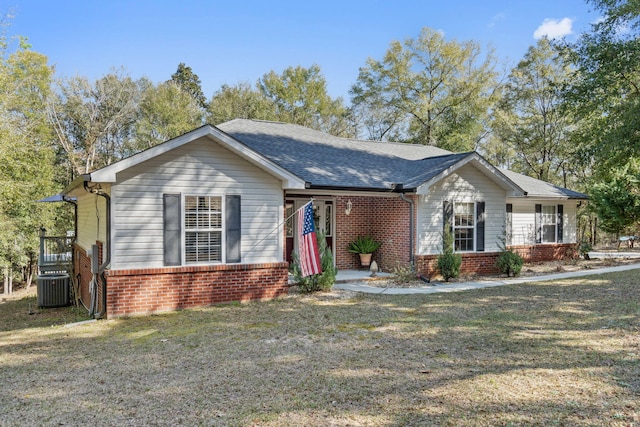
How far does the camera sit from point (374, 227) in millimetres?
14164

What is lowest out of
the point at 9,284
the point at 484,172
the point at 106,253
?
the point at 9,284

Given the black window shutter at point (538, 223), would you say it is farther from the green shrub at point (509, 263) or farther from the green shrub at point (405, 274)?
the green shrub at point (405, 274)

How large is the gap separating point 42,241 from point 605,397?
1383cm

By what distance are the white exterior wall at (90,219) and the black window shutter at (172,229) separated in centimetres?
129

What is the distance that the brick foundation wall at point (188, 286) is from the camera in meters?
8.30

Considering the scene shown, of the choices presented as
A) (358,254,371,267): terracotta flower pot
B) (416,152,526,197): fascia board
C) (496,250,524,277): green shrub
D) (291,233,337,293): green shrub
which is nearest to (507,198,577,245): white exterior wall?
(416,152,526,197): fascia board

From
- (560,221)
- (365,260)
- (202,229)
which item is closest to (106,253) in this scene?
(202,229)

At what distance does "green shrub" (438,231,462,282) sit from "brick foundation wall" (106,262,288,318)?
4944mm

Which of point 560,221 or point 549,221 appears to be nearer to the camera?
point 549,221

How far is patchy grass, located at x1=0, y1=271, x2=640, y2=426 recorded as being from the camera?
161 inches

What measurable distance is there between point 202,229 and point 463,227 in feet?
26.8

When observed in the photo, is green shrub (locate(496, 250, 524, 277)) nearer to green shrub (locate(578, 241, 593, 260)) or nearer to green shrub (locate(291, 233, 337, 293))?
green shrub (locate(291, 233, 337, 293))

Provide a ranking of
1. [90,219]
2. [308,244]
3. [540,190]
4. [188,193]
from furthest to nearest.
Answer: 1. [540,190]
2. [90,219]
3. [308,244]
4. [188,193]

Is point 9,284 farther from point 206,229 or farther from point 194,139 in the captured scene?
point 194,139
